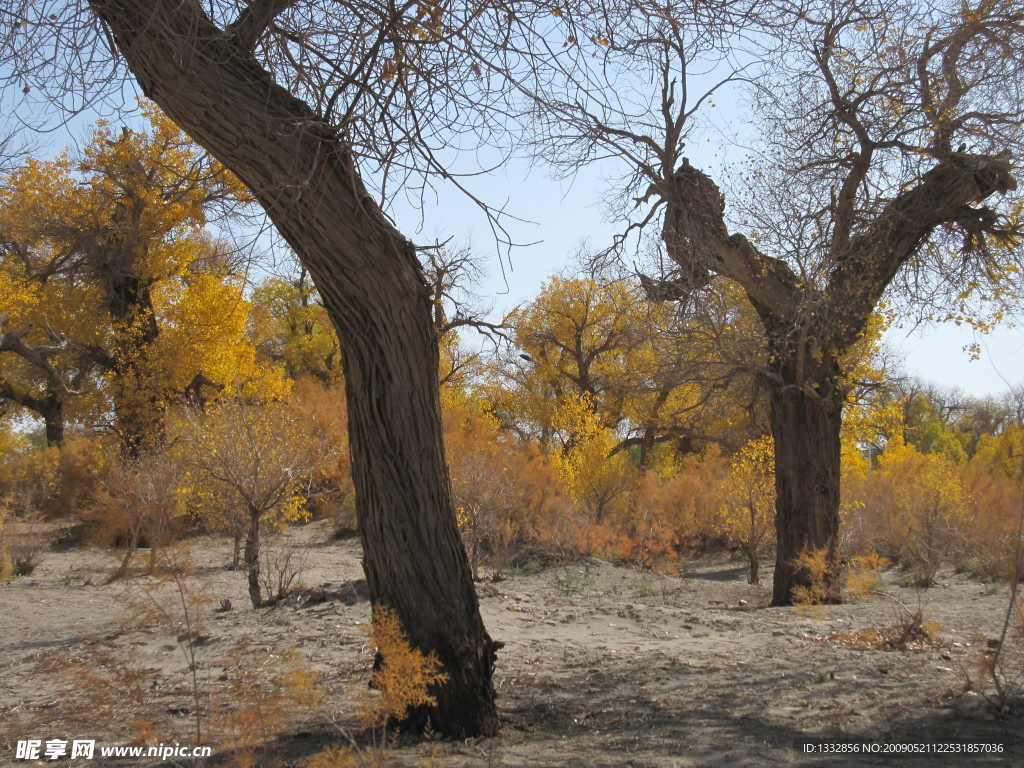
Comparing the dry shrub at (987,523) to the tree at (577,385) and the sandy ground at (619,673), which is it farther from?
the tree at (577,385)

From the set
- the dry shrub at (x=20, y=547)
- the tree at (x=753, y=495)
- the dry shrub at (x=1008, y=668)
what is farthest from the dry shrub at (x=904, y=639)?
the dry shrub at (x=20, y=547)

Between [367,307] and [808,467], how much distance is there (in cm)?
782

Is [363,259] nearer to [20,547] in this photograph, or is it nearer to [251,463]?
[251,463]

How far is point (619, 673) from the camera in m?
5.84

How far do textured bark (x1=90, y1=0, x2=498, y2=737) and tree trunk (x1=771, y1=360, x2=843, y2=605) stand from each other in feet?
23.1

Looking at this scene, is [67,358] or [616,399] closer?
[67,358]

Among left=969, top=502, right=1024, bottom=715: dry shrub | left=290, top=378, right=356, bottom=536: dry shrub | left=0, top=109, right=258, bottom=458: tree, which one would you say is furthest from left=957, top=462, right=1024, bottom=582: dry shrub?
left=0, top=109, right=258, bottom=458: tree

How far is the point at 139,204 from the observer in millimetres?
17609

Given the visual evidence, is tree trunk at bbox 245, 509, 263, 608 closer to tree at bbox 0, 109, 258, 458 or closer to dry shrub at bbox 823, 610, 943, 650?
dry shrub at bbox 823, 610, 943, 650

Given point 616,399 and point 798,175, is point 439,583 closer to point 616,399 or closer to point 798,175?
point 798,175

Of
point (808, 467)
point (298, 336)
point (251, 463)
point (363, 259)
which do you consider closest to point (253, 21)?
point (363, 259)

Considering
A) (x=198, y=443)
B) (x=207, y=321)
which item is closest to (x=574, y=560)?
(x=198, y=443)

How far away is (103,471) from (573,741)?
17.0m

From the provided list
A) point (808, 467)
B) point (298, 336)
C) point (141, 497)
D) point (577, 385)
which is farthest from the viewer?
point (298, 336)
